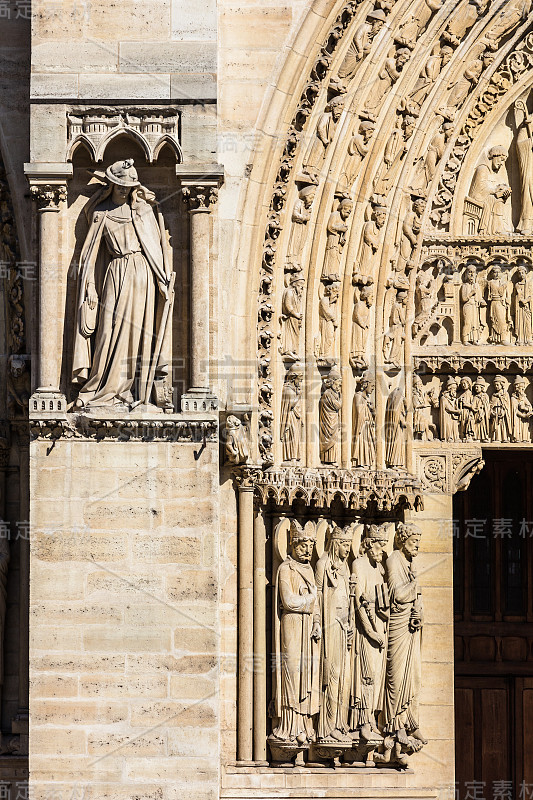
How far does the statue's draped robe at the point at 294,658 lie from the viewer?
38.3 feet

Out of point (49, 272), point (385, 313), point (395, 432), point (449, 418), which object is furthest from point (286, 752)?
point (49, 272)

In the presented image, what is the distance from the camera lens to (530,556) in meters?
13.9

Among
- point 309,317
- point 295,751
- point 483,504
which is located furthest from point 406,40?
point 295,751

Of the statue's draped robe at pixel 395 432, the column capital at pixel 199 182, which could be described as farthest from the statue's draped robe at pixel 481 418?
the column capital at pixel 199 182

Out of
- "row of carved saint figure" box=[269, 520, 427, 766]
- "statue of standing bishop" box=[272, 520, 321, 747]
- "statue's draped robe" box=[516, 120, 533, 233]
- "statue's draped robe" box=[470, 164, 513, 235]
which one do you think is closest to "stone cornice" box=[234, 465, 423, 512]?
"row of carved saint figure" box=[269, 520, 427, 766]

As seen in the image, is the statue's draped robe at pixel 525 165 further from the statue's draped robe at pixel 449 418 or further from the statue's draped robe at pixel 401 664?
the statue's draped robe at pixel 401 664

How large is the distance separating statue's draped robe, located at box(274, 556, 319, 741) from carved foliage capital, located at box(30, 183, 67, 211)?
305 cm

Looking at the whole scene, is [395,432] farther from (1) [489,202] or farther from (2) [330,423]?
(1) [489,202]

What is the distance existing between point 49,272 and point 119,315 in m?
0.58

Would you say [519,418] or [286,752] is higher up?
[519,418]

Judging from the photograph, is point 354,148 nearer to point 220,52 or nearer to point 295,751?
point 220,52

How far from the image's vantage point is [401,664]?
12.0 meters

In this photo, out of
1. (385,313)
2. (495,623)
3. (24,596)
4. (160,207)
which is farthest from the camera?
(495,623)

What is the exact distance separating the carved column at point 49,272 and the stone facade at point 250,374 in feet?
0.07
